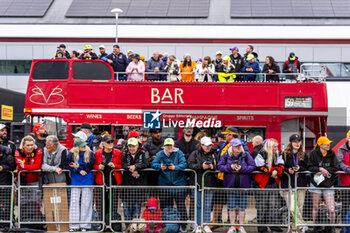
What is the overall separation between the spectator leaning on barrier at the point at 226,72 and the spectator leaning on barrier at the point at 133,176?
7.64 meters

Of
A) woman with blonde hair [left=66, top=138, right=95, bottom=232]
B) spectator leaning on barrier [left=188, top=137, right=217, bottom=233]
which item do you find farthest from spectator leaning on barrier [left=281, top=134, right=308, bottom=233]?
woman with blonde hair [left=66, top=138, right=95, bottom=232]

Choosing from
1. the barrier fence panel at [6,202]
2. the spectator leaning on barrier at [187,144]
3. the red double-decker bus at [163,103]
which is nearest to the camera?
the barrier fence panel at [6,202]

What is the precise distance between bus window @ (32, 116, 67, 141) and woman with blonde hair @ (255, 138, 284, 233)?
865 cm

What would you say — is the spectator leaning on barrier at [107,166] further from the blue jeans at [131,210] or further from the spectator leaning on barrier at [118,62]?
the spectator leaning on barrier at [118,62]

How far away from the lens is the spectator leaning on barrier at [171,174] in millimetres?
10828

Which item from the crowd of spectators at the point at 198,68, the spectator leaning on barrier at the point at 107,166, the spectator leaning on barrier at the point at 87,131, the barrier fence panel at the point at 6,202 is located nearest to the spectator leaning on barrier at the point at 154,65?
the crowd of spectators at the point at 198,68

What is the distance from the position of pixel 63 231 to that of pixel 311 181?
5084 mm

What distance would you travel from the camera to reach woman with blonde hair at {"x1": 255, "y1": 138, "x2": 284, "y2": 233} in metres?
10.7

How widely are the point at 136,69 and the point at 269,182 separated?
825 centimetres

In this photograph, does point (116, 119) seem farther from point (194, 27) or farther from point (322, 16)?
point (322, 16)

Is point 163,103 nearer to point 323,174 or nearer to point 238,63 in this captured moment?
point 238,63

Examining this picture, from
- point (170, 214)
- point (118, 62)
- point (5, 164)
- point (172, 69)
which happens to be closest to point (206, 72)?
point (172, 69)

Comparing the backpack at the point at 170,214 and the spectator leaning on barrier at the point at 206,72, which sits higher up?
the spectator leaning on barrier at the point at 206,72

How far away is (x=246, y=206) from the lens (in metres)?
10.8
